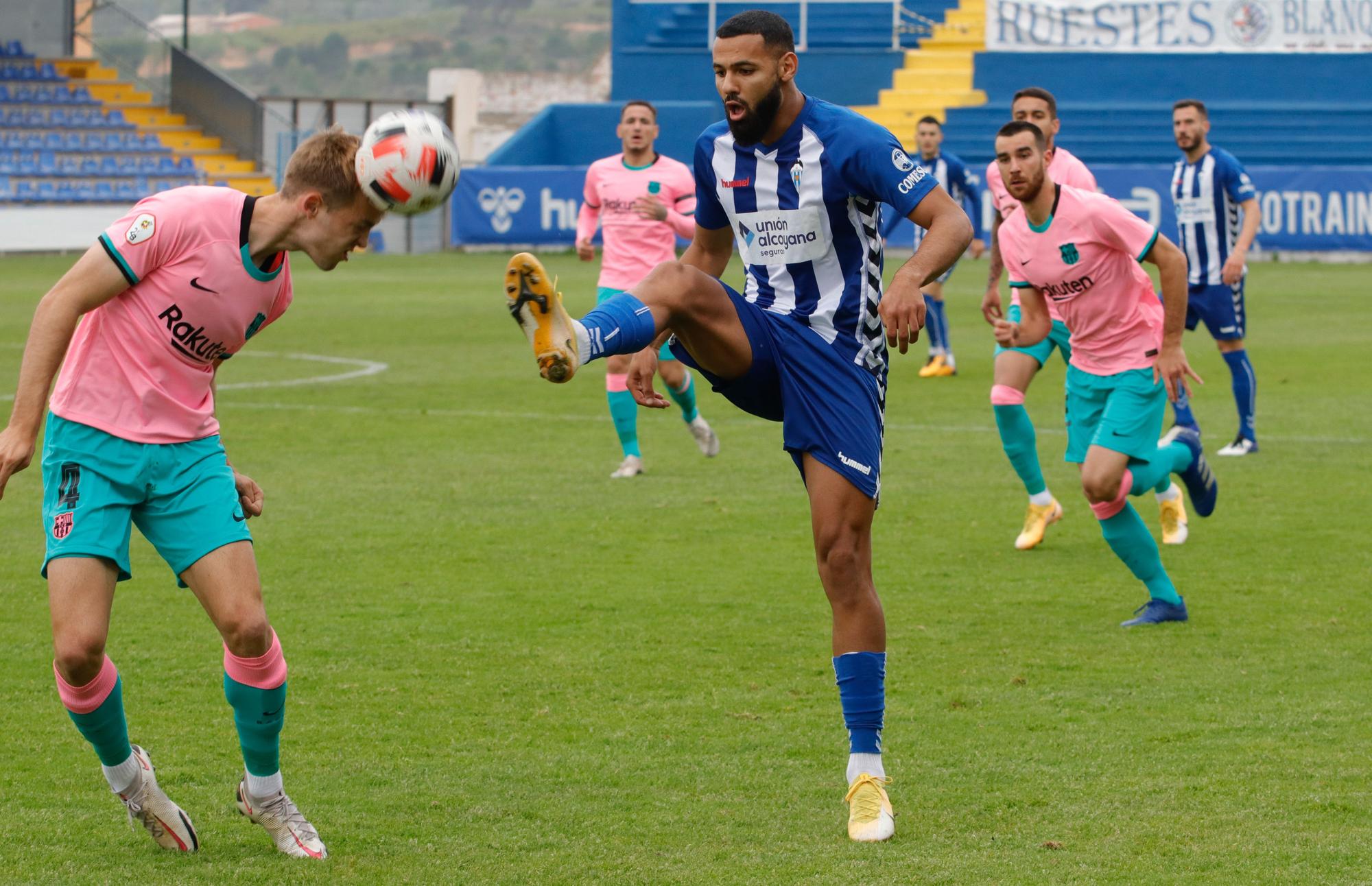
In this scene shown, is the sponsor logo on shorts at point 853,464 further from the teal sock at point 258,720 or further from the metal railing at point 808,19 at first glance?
the metal railing at point 808,19

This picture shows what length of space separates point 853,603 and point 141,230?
2075 mm

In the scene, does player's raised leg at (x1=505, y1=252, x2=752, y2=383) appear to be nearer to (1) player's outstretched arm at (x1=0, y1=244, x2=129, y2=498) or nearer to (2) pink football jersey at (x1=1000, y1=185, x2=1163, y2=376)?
(1) player's outstretched arm at (x1=0, y1=244, x2=129, y2=498)

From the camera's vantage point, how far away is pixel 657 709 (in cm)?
584

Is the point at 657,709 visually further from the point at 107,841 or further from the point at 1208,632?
the point at 1208,632

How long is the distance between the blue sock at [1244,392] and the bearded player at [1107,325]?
4.46m

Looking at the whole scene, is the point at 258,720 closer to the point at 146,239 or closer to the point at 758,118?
the point at 146,239

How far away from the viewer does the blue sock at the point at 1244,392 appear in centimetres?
1210

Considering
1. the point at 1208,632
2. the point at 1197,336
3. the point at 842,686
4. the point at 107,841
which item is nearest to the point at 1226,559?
the point at 1208,632

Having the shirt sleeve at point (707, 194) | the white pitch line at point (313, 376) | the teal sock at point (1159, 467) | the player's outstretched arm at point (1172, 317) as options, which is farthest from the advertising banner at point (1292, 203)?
the shirt sleeve at point (707, 194)

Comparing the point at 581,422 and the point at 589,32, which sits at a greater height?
the point at 589,32

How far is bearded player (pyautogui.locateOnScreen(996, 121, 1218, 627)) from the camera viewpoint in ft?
23.4

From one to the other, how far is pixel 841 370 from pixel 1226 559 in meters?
4.35

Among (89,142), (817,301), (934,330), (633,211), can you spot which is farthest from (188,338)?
(89,142)

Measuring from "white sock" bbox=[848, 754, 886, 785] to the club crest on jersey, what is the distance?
2234mm
